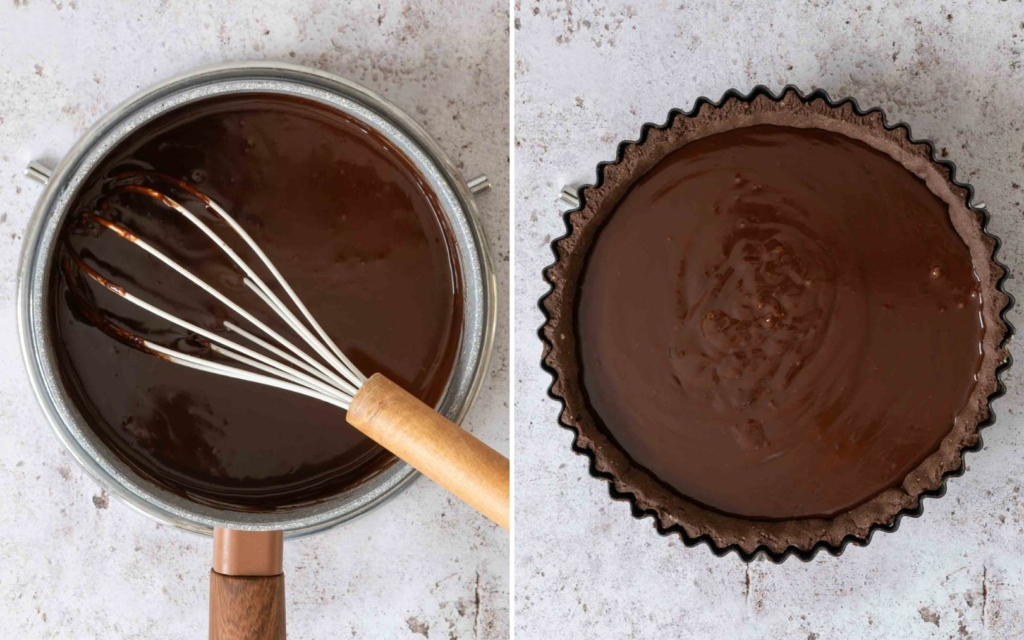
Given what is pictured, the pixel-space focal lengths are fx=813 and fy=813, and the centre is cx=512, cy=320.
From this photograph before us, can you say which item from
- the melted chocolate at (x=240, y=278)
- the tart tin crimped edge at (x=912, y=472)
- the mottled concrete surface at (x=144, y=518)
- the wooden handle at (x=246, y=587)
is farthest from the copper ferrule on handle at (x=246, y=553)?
the tart tin crimped edge at (x=912, y=472)

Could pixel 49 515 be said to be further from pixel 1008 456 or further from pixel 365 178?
pixel 1008 456

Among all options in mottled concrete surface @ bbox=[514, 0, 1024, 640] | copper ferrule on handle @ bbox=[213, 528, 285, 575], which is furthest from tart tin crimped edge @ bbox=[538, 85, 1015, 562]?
copper ferrule on handle @ bbox=[213, 528, 285, 575]

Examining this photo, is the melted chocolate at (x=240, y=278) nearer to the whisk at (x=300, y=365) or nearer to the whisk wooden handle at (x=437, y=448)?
the whisk at (x=300, y=365)

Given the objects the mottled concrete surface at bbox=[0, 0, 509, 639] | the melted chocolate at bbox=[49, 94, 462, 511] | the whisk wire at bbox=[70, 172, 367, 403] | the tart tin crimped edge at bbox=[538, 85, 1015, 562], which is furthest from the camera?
the mottled concrete surface at bbox=[0, 0, 509, 639]

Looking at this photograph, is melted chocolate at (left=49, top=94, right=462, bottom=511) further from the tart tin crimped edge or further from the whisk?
the tart tin crimped edge

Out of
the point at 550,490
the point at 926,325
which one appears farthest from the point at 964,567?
the point at 550,490
